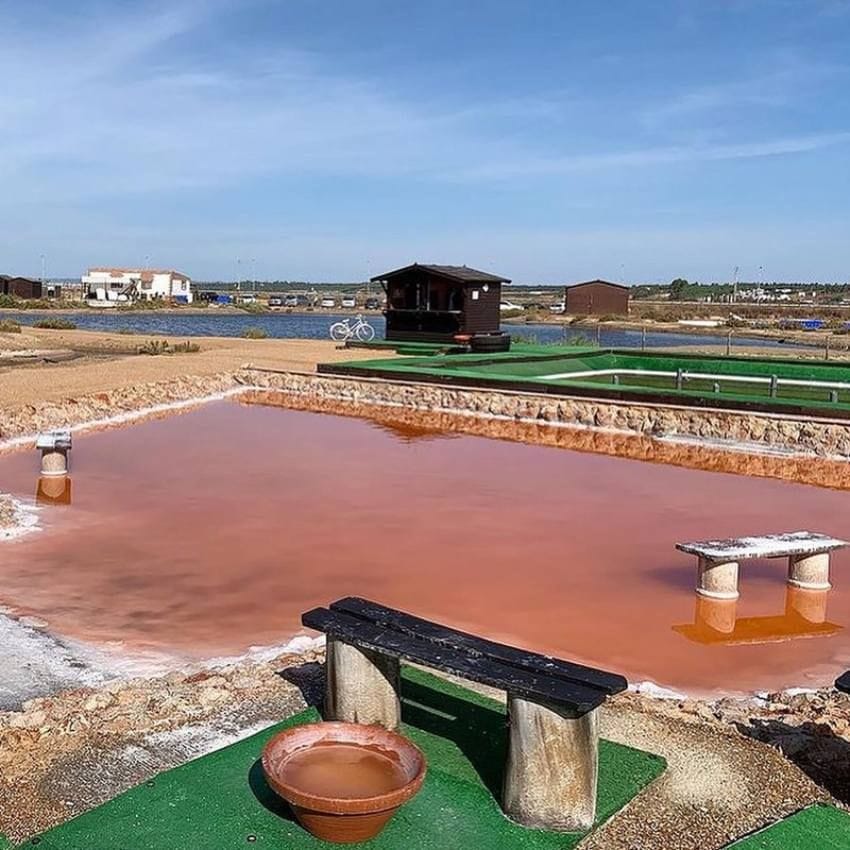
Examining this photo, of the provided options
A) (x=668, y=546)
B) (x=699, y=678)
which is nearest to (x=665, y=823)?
(x=699, y=678)

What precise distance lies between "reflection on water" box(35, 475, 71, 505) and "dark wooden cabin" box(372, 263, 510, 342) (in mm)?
14112

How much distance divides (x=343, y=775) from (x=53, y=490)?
22.1 feet

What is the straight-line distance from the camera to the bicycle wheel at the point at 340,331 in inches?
1141

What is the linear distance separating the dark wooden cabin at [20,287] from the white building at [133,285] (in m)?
4.68

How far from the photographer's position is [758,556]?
20.1 feet

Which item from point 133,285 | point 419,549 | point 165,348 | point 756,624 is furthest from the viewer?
point 133,285

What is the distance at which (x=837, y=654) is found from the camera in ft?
17.8

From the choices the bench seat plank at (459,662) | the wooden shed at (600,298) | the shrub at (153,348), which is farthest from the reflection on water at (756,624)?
→ the wooden shed at (600,298)

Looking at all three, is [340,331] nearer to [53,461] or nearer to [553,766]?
[53,461]

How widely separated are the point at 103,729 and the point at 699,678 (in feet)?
9.89

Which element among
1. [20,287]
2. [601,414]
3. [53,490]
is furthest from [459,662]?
[20,287]

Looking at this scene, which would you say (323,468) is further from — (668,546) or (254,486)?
(668,546)

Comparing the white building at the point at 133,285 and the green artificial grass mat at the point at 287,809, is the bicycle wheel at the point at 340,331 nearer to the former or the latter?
the green artificial grass mat at the point at 287,809

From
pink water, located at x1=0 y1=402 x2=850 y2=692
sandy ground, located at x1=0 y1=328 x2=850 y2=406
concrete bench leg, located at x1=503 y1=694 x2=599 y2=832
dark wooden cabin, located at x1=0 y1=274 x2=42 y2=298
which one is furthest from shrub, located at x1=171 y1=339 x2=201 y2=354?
dark wooden cabin, located at x1=0 y1=274 x2=42 y2=298
